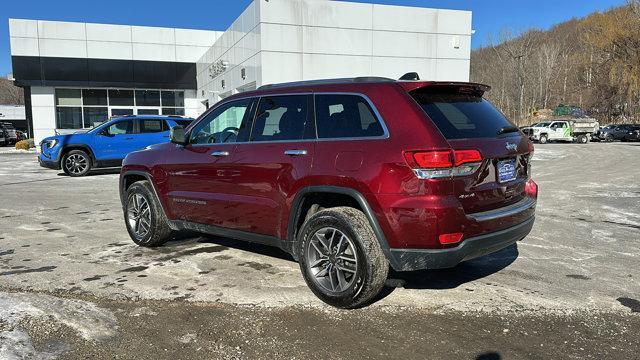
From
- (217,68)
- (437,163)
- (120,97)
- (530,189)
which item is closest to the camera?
(437,163)

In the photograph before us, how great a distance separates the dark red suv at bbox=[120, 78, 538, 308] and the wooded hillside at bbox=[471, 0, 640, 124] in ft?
227

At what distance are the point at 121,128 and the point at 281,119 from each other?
36.8ft

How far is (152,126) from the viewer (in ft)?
47.6

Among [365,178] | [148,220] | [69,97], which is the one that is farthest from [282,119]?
[69,97]

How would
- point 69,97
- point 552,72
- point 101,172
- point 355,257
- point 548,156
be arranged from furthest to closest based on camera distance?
point 552,72
point 69,97
point 548,156
point 101,172
point 355,257

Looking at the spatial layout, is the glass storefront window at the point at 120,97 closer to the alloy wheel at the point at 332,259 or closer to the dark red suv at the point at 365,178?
the dark red suv at the point at 365,178

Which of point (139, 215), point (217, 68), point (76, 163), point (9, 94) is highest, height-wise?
point (9, 94)

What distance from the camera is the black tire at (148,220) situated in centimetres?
564

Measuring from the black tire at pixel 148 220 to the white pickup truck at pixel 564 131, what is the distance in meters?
36.9

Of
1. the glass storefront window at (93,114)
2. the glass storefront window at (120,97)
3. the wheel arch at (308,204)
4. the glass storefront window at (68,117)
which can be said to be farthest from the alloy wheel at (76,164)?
the glass storefront window at (68,117)

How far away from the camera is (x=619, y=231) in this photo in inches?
269

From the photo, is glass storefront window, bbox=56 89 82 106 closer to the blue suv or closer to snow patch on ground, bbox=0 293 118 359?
the blue suv

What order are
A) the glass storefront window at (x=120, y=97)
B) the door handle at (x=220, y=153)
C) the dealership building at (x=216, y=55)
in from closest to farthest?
the door handle at (x=220, y=153)
the dealership building at (x=216, y=55)
the glass storefront window at (x=120, y=97)

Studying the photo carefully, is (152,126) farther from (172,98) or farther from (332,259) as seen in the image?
(172,98)
